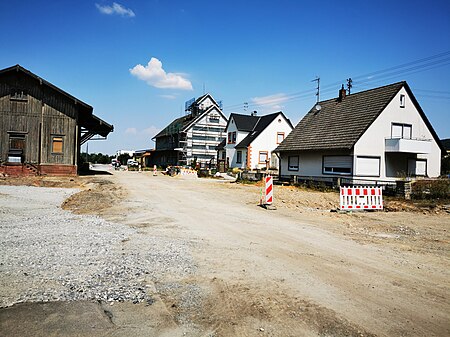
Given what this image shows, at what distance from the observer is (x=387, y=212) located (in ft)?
49.7

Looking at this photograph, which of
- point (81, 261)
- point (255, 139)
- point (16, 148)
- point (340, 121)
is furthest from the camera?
point (255, 139)

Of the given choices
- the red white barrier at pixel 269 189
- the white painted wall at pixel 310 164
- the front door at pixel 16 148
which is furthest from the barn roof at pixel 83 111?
the red white barrier at pixel 269 189

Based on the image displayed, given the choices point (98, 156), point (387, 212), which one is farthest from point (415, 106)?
point (98, 156)

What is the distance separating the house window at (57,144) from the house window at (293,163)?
1983 cm

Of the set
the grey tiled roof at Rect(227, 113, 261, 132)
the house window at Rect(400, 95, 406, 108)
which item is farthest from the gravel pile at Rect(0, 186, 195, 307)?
the grey tiled roof at Rect(227, 113, 261, 132)

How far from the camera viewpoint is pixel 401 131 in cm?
2695

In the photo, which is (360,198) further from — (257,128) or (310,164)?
(257,128)

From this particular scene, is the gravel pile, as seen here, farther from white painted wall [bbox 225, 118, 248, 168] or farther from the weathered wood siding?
white painted wall [bbox 225, 118, 248, 168]

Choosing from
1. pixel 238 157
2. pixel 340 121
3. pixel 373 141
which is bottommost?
pixel 238 157

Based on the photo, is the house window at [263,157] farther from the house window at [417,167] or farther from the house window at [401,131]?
the house window at [401,131]

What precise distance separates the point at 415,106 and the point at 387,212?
52.9 feet

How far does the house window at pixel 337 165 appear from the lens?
25.3 meters

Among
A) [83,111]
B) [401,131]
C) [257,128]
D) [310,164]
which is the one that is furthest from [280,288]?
[257,128]

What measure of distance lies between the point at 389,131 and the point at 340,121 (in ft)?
12.3
